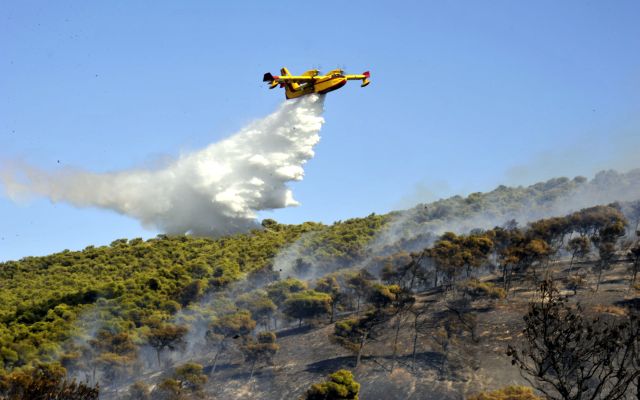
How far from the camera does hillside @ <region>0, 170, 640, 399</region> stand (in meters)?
80.5

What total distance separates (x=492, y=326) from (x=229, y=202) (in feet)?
145

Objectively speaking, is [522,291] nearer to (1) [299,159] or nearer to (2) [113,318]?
(1) [299,159]

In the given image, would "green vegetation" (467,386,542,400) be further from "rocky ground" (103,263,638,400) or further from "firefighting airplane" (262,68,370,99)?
"firefighting airplane" (262,68,370,99)

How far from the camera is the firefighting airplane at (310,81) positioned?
74000 millimetres

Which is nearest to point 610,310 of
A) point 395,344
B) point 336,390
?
point 395,344

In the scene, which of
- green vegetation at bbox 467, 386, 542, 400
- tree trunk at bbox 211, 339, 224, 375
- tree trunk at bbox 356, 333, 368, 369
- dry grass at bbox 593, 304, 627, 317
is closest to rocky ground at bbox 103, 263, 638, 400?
dry grass at bbox 593, 304, 627, 317

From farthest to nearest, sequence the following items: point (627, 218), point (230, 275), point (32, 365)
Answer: point (627, 218) < point (230, 275) < point (32, 365)

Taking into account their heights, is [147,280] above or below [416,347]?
above

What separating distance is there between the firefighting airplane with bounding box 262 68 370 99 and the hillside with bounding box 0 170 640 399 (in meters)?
29.7

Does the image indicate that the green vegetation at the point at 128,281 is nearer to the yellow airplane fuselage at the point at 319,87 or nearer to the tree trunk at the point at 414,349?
the tree trunk at the point at 414,349

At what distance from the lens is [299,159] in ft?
327

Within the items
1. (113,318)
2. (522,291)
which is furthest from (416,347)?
(113,318)

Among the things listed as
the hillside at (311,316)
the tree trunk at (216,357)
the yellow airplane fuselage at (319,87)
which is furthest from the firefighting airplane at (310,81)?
the tree trunk at (216,357)

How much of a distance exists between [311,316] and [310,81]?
129 feet
